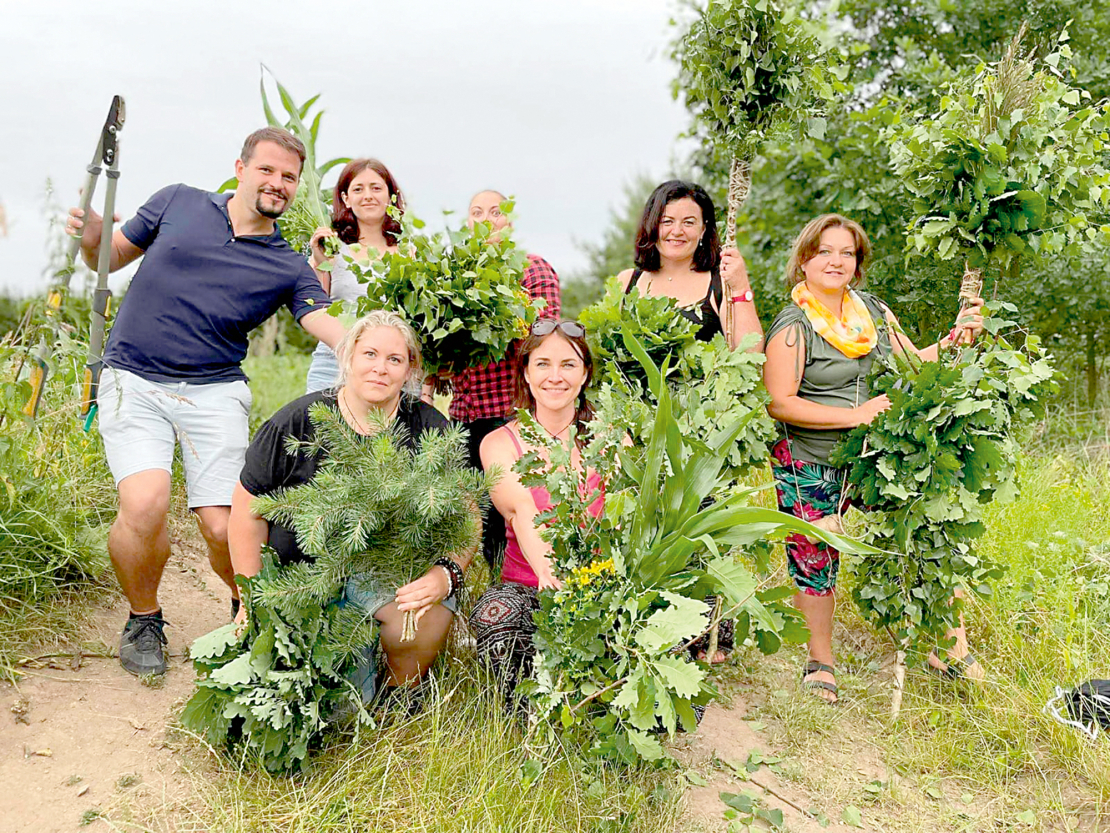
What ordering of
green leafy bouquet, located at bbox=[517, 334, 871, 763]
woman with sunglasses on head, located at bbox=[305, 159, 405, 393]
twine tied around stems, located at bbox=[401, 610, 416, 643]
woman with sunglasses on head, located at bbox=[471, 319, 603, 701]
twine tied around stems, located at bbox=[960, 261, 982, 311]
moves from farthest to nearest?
woman with sunglasses on head, located at bbox=[305, 159, 405, 393]
twine tied around stems, located at bbox=[960, 261, 982, 311]
woman with sunglasses on head, located at bbox=[471, 319, 603, 701]
twine tied around stems, located at bbox=[401, 610, 416, 643]
green leafy bouquet, located at bbox=[517, 334, 871, 763]

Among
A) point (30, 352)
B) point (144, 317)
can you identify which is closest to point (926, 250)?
point (144, 317)

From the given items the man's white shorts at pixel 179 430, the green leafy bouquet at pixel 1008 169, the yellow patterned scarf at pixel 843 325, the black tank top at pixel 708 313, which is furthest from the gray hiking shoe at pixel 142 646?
the green leafy bouquet at pixel 1008 169

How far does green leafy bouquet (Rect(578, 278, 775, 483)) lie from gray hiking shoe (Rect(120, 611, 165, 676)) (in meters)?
1.96

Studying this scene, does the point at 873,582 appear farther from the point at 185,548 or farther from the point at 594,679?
the point at 185,548

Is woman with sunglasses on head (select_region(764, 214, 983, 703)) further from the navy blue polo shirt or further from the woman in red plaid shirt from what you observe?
the navy blue polo shirt

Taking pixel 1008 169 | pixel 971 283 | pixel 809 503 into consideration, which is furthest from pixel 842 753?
pixel 1008 169

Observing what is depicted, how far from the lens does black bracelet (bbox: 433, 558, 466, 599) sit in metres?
3.00

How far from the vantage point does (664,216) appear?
376 cm

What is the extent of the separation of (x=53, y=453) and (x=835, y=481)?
3.51 meters

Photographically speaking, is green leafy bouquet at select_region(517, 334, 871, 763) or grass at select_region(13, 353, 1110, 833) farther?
grass at select_region(13, 353, 1110, 833)

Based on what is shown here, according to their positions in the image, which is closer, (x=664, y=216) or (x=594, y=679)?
(x=594, y=679)

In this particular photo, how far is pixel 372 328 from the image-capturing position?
10.1 feet

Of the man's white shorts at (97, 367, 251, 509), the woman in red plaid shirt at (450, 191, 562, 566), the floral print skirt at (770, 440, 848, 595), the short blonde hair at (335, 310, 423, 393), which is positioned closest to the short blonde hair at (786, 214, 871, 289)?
the floral print skirt at (770, 440, 848, 595)

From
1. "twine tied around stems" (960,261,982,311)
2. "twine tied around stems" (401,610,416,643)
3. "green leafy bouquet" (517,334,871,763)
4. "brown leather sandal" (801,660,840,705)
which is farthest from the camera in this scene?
"brown leather sandal" (801,660,840,705)
